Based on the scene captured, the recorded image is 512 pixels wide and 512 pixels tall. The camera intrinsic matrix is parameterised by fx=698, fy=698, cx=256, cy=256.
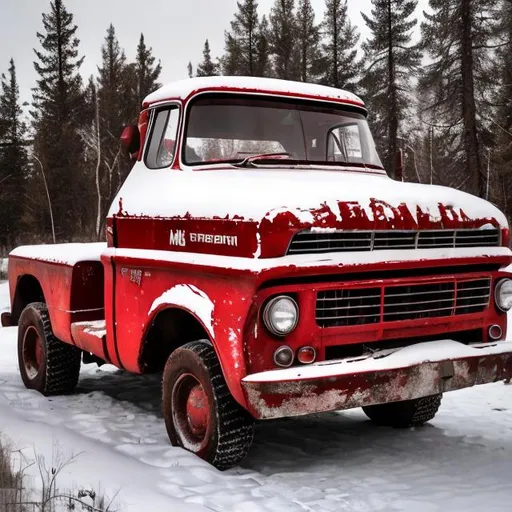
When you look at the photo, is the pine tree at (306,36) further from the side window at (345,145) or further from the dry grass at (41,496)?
the dry grass at (41,496)

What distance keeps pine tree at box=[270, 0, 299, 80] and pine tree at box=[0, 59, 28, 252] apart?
1496 centimetres

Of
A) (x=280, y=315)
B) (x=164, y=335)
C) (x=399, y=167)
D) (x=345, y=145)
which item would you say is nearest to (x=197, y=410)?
(x=164, y=335)

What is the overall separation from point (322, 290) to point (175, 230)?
3.48ft

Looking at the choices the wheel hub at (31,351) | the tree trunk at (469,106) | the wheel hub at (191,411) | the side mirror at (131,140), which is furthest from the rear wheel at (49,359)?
the tree trunk at (469,106)

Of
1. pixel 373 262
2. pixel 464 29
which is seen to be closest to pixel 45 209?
pixel 464 29

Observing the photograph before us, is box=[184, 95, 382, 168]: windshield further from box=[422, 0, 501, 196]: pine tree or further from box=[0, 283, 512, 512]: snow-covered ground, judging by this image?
box=[422, 0, 501, 196]: pine tree

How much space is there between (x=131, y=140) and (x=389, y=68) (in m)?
26.3

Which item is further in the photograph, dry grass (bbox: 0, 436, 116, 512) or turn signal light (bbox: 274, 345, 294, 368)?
turn signal light (bbox: 274, 345, 294, 368)

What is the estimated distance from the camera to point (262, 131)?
4766 mm

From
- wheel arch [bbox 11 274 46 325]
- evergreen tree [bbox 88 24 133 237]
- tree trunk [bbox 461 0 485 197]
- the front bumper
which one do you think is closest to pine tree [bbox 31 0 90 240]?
evergreen tree [bbox 88 24 133 237]

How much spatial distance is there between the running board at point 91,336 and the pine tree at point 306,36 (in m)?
30.6

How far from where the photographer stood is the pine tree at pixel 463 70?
72.2 feet

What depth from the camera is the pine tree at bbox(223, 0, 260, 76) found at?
1345 inches

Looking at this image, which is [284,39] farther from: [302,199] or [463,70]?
[302,199]
